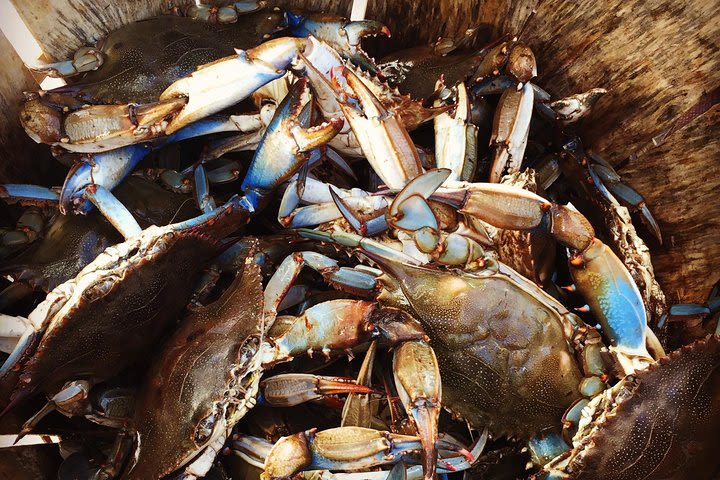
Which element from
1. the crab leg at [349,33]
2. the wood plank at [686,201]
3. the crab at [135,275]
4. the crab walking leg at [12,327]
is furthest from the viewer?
the crab leg at [349,33]

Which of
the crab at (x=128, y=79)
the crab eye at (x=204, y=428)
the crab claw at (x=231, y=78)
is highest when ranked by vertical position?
the crab at (x=128, y=79)

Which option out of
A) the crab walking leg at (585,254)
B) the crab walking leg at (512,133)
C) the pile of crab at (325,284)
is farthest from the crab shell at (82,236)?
the crab walking leg at (512,133)

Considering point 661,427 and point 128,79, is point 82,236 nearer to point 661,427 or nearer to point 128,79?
point 128,79

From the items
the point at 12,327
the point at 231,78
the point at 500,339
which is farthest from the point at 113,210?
the point at 500,339

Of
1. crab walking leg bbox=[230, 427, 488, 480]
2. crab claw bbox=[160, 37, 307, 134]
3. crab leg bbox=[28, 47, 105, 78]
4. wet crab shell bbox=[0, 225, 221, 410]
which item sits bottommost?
crab walking leg bbox=[230, 427, 488, 480]

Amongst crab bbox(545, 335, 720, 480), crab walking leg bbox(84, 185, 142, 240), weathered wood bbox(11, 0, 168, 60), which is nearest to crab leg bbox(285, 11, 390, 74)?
weathered wood bbox(11, 0, 168, 60)

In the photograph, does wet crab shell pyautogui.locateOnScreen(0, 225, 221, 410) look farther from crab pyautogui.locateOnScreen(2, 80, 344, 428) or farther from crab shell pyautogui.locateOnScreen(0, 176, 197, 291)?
crab shell pyautogui.locateOnScreen(0, 176, 197, 291)

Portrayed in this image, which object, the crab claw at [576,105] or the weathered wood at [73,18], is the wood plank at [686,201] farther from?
the weathered wood at [73,18]
